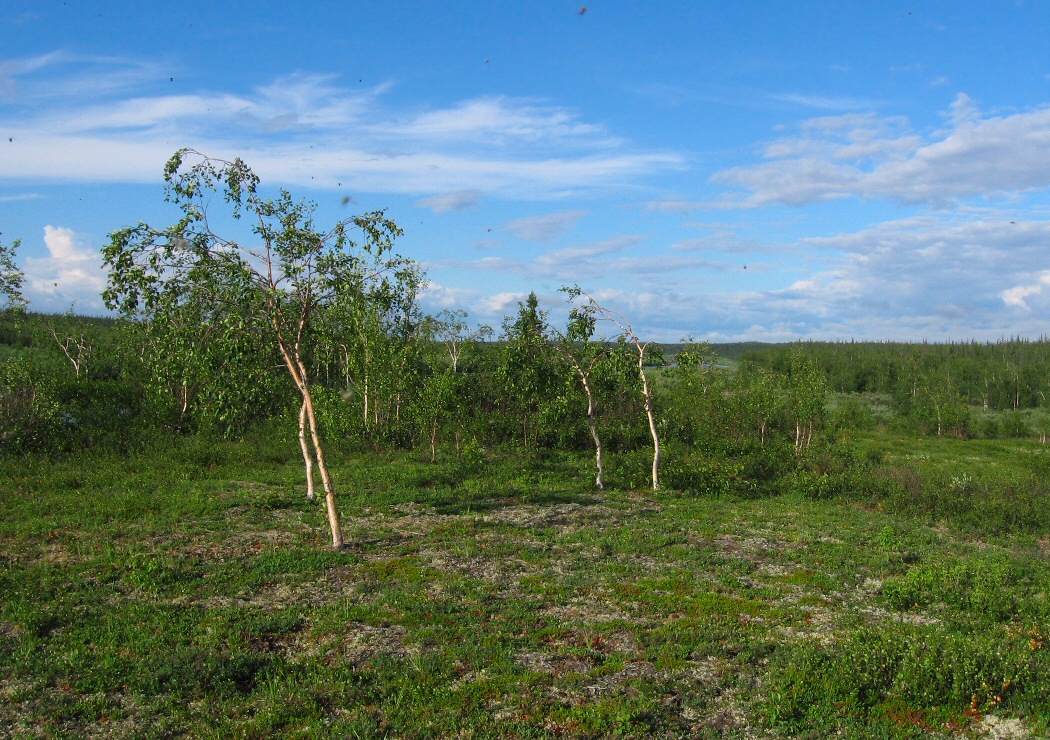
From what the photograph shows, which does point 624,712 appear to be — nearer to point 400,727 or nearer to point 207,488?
point 400,727

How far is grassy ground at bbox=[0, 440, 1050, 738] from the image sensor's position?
9.35 m

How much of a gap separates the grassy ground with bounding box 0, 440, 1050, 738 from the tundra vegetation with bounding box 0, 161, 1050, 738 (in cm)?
7

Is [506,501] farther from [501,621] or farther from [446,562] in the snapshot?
[501,621]

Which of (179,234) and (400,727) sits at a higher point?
(179,234)

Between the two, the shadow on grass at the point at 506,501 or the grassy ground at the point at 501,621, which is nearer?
the grassy ground at the point at 501,621

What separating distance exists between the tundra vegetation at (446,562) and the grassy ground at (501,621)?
0.07 m

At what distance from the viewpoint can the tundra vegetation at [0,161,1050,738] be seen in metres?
9.65

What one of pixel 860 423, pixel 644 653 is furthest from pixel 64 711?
pixel 860 423

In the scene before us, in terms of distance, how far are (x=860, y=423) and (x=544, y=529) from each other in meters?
48.8

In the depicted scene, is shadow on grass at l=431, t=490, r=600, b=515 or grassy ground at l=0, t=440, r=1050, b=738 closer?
grassy ground at l=0, t=440, r=1050, b=738

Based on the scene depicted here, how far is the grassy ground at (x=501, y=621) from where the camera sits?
30.7 ft

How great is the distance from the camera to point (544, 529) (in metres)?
19.9

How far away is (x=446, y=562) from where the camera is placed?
1638 cm

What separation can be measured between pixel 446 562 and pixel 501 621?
13.2 ft
